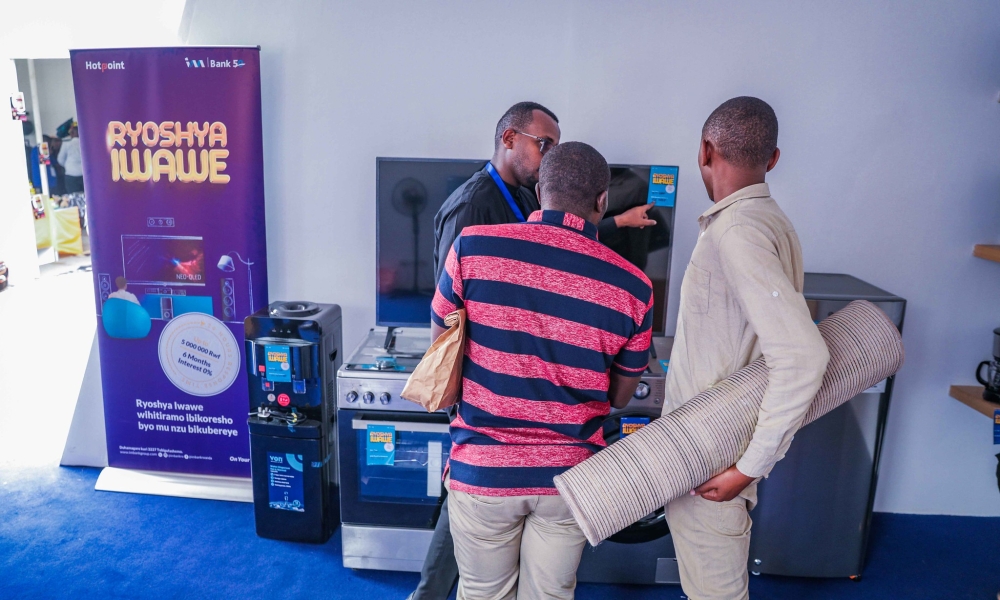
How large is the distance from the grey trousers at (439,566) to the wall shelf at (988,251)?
2438mm

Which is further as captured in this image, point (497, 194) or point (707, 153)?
point (497, 194)

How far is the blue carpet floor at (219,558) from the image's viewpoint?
240 centimetres

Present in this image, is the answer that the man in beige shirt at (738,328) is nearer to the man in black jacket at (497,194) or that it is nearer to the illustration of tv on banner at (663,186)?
the man in black jacket at (497,194)

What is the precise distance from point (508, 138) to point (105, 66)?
1.91m

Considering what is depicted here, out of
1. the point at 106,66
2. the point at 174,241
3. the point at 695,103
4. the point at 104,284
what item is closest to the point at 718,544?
the point at 695,103

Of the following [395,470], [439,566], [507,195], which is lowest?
[439,566]

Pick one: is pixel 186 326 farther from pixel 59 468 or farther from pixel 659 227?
pixel 659 227

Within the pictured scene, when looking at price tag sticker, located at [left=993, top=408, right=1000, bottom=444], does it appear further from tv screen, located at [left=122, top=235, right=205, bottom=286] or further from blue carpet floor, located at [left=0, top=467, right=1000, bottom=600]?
tv screen, located at [left=122, top=235, right=205, bottom=286]

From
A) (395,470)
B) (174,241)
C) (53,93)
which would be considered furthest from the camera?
(53,93)

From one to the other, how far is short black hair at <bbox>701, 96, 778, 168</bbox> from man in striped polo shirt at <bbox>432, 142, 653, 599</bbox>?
29cm

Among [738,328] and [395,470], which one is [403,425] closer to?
[395,470]

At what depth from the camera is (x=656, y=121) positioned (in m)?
2.73

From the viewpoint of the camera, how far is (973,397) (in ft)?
9.07

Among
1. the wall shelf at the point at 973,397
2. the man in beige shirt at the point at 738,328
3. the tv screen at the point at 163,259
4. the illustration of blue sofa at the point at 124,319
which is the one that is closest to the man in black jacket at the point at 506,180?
the man in beige shirt at the point at 738,328
